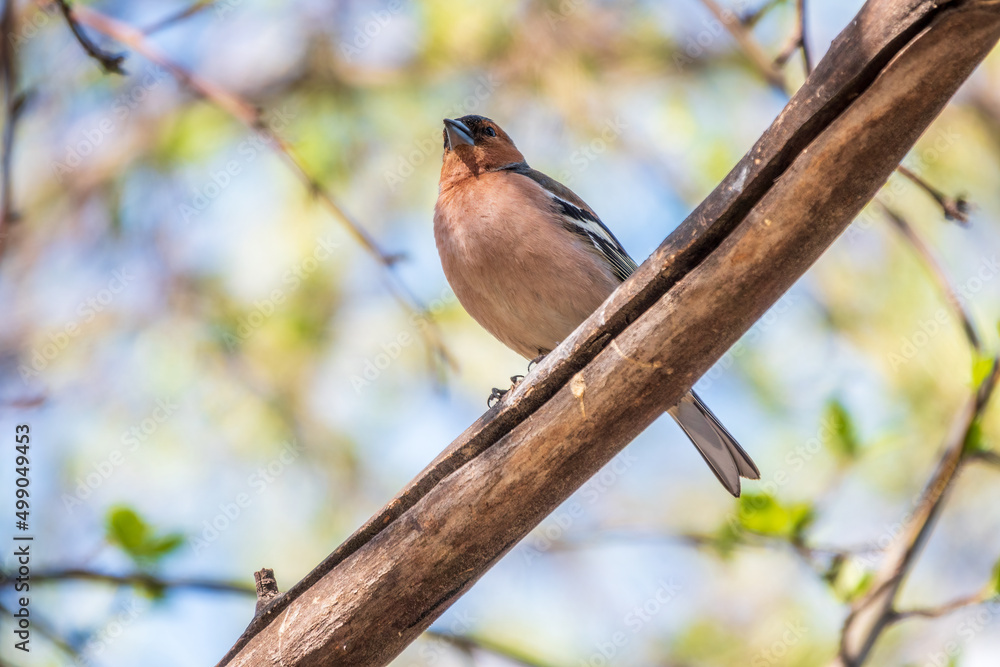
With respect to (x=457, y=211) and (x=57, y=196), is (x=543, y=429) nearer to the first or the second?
(x=457, y=211)

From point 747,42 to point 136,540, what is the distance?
161 inches

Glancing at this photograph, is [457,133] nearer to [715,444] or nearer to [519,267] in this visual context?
[519,267]

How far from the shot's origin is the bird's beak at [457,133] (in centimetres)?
616

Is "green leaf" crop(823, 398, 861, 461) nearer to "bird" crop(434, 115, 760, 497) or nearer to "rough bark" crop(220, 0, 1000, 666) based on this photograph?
"bird" crop(434, 115, 760, 497)

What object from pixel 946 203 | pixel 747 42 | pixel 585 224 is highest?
pixel 747 42

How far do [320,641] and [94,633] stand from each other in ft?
5.86

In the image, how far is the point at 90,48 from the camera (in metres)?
4.00

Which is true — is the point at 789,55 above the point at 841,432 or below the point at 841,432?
above

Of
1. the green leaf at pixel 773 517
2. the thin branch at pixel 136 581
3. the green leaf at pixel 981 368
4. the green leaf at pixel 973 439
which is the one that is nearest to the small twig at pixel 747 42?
the green leaf at pixel 981 368

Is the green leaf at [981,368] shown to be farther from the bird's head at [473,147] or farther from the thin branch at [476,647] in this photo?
the bird's head at [473,147]

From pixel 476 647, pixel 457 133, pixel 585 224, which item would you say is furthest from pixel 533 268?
pixel 476 647

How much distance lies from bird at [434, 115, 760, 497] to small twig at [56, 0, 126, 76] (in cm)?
203

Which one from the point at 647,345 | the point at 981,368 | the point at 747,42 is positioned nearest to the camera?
the point at 647,345

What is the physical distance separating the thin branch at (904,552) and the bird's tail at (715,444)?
828 millimetres
